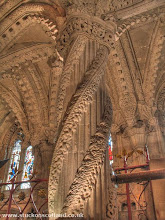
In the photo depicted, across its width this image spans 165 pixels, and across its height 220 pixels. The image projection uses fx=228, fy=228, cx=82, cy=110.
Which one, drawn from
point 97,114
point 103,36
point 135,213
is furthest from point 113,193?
point 135,213

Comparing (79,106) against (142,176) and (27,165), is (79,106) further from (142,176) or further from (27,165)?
(27,165)

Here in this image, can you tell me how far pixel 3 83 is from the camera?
9.84 m

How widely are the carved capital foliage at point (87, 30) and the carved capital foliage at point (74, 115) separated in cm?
50

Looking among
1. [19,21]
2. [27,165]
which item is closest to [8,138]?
[27,165]

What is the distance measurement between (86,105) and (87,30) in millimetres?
1438

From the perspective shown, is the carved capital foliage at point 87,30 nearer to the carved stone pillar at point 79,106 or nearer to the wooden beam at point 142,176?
the carved stone pillar at point 79,106

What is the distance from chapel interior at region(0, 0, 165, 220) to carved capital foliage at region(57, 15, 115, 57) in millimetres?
16

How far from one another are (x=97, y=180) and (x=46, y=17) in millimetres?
3940

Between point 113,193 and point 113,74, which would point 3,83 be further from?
point 113,193

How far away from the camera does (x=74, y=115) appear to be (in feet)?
8.31

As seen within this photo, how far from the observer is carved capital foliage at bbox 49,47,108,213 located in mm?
2232

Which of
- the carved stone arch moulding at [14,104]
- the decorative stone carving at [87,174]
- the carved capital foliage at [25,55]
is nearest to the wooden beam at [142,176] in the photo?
the decorative stone carving at [87,174]

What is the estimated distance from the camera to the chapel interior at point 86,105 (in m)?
2.24

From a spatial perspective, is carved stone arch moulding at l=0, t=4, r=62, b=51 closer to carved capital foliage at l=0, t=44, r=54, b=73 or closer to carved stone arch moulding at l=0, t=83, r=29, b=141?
carved capital foliage at l=0, t=44, r=54, b=73
